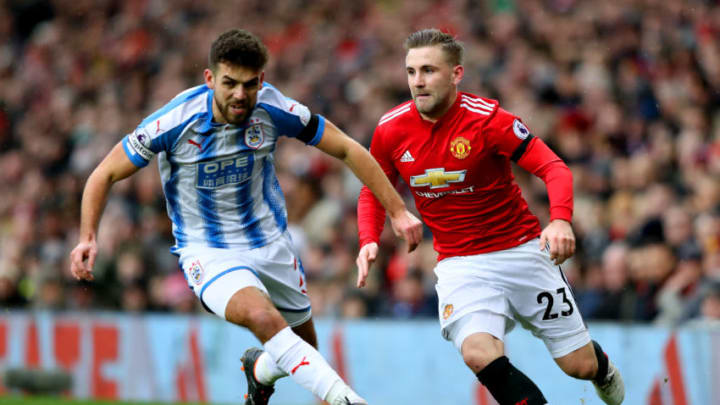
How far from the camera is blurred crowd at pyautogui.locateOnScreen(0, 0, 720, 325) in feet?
33.9

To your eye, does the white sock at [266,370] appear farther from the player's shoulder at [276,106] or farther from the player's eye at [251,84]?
the player's eye at [251,84]

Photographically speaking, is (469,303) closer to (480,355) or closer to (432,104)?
(480,355)

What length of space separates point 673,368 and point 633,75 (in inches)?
164

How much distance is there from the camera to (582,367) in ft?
22.7

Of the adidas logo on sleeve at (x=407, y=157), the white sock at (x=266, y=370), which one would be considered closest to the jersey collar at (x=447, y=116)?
the adidas logo on sleeve at (x=407, y=157)

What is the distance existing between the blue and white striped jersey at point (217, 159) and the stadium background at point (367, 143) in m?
1.46

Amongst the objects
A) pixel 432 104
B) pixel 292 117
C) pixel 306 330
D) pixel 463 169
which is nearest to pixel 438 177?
pixel 463 169

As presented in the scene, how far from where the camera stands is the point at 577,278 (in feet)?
34.8

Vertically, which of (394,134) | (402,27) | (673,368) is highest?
(402,27)

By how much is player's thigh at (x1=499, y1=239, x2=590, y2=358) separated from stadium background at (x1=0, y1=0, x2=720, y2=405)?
1790 mm

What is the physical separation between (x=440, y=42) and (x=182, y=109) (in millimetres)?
1728

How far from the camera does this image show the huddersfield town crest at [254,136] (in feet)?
22.3

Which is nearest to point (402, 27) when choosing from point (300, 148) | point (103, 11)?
point (300, 148)

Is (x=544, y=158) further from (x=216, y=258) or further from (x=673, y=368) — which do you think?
(x=673, y=368)
